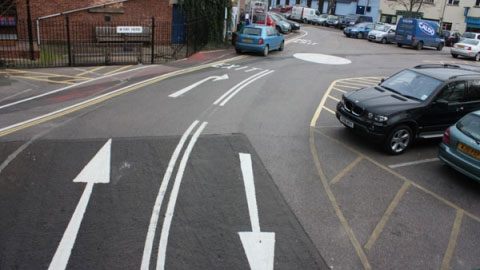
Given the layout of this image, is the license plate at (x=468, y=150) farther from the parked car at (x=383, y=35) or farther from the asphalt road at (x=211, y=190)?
the parked car at (x=383, y=35)

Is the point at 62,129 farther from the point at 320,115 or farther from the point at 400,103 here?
the point at 400,103

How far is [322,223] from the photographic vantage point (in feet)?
19.7

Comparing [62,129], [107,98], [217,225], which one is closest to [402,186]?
[217,225]

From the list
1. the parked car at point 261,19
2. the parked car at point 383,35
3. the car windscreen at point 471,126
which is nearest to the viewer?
the car windscreen at point 471,126

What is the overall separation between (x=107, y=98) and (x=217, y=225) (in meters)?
7.52

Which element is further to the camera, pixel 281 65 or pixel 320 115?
pixel 281 65

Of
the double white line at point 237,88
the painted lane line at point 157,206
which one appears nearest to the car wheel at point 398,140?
the painted lane line at point 157,206

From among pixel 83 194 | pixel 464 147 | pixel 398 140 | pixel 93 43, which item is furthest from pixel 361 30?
pixel 83 194

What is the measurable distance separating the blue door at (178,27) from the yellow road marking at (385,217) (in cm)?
1755

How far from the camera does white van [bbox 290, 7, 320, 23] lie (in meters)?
53.9

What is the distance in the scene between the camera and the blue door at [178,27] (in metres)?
22.8

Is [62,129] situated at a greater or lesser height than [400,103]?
lesser

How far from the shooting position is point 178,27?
22.8m

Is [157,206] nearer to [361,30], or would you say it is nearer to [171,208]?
[171,208]
